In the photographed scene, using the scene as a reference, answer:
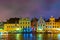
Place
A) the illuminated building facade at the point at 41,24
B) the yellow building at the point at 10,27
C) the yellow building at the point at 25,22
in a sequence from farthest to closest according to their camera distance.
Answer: the illuminated building facade at the point at 41,24 < the yellow building at the point at 25,22 < the yellow building at the point at 10,27

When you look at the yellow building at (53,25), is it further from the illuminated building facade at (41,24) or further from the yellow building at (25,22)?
the yellow building at (25,22)

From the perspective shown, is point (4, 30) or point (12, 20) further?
point (12, 20)

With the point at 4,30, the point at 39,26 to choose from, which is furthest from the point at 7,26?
the point at 39,26

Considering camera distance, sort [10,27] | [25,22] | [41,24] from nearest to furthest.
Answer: [10,27] → [25,22] → [41,24]

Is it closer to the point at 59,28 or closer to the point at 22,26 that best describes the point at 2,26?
the point at 22,26

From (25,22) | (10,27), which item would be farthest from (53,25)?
(10,27)

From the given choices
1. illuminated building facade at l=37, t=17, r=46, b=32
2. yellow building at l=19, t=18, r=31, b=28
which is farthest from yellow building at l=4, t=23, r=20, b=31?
illuminated building facade at l=37, t=17, r=46, b=32

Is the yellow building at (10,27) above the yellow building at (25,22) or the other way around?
the other way around

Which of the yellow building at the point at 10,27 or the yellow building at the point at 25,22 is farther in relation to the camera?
the yellow building at the point at 25,22

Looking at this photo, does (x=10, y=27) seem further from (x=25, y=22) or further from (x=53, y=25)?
(x=53, y=25)

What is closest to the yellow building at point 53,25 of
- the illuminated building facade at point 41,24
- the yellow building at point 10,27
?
the illuminated building facade at point 41,24

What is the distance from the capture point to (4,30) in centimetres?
8388

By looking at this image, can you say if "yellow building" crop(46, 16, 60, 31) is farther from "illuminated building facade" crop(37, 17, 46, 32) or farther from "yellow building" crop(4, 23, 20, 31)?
"yellow building" crop(4, 23, 20, 31)

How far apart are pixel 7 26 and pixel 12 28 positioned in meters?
2.37
